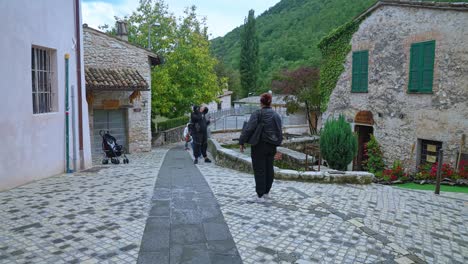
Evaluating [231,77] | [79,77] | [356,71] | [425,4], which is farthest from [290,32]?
[79,77]

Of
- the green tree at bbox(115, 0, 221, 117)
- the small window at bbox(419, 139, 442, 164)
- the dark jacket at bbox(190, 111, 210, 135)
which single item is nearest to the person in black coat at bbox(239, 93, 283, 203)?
the dark jacket at bbox(190, 111, 210, 135)

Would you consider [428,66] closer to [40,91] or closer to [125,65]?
[40,91]

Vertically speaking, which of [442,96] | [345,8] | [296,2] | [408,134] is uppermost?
[296,2]

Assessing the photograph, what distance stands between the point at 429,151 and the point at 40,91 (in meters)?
12.2

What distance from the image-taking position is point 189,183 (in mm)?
6863

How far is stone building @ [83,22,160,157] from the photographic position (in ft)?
47.2

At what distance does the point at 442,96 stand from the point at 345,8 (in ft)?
127

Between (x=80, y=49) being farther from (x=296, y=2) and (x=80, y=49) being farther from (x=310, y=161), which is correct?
(x=296, y=2)

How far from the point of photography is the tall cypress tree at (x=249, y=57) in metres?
53.6

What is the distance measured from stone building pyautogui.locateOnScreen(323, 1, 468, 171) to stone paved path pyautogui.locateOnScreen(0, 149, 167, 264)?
10.0m

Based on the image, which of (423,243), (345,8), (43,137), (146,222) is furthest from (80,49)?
(345,8)

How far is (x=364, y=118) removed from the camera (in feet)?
48.0

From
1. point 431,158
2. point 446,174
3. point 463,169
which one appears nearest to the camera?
point 446,174

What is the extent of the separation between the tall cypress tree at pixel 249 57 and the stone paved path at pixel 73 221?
4863 centimetres
